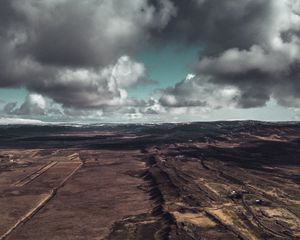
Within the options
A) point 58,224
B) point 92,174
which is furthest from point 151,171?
point 58,224

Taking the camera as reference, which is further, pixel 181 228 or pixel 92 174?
pixel 92 174

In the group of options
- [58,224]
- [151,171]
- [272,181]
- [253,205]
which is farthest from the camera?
[151,171]

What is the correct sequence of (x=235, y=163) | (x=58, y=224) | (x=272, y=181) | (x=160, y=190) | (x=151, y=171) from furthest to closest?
(x=235, y=163) < (x=151, y=171) < (x=272, y=181) < (x=160, y=190) < (x=58, y=224)

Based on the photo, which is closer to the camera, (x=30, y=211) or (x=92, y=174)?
(x=30, y=211)

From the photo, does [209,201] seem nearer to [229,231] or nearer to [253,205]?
[253,205]

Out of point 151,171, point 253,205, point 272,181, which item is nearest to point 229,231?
point 253,205

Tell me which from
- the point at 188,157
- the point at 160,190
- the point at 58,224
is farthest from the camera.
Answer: the point at 188,157

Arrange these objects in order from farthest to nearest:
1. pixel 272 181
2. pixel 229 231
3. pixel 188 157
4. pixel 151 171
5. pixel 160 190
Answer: pixel 188 157
pixel 151 171
pixel 272 181
pixel 160 190
pixel 229 231

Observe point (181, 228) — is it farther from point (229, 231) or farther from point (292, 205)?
point (292, 205)
